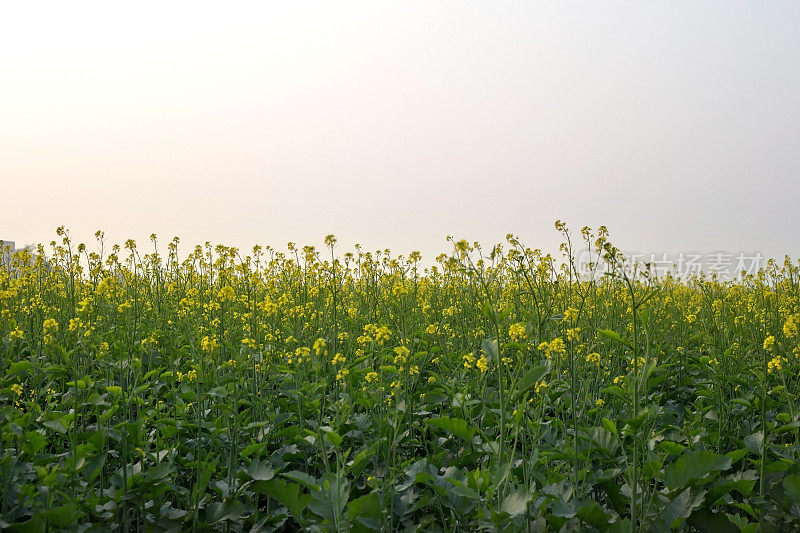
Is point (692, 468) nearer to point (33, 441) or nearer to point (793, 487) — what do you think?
point (793, 487)

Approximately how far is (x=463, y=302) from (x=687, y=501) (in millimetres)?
2694

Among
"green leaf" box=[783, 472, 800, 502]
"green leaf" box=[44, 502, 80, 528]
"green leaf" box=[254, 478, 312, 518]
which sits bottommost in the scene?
"green leaf" box=[783, 472, 800, 502]

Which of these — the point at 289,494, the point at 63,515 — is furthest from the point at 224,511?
the point at 63,515

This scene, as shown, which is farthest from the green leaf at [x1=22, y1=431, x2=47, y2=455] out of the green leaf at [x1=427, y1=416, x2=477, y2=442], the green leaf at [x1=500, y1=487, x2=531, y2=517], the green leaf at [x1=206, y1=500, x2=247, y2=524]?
the green leaf at [x1=500, y1=487, x2=531, y2=517]

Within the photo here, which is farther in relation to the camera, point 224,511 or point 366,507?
point 224,511

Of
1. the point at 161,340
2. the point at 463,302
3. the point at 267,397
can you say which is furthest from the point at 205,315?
the point at 463,302

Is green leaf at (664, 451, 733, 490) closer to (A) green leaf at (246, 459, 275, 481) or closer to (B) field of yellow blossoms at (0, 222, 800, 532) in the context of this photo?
(B) field of yellow blossoms at (0, 222, 800, 532)

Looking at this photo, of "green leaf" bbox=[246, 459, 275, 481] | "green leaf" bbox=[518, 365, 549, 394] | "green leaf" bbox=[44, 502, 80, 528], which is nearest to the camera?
"green leaf" bbox=[518, 365, 549, 394]

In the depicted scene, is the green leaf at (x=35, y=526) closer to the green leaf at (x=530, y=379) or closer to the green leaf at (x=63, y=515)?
the green leaf at (x=63, y=515)

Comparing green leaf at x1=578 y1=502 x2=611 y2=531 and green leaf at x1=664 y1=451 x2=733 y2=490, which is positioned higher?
green leaf at x1=664 y1=451 x2=733 y2=490

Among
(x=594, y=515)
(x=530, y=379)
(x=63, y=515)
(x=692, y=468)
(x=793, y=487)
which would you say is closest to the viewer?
(x=530, y=379)

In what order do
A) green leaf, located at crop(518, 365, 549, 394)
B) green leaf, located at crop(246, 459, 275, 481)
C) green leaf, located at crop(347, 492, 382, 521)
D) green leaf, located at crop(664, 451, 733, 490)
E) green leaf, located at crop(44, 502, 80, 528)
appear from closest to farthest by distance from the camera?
green leaf, located at crop(518, 365, 549, 394), green leaf, located at crop(44, 502, 80, 528), green leaf, located at crop(347, 492, 382, 521), green leaf, located at crop(664, 451, 733, 490), green leaf, located at crop(246, 459, 275, 481)

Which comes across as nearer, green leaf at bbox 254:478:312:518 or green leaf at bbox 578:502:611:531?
green leaf at bbox 578:502:611:531

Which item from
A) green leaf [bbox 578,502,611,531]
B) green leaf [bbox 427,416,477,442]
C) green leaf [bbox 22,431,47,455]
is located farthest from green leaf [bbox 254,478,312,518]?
green leaf [bbox 578,502,611,531]
